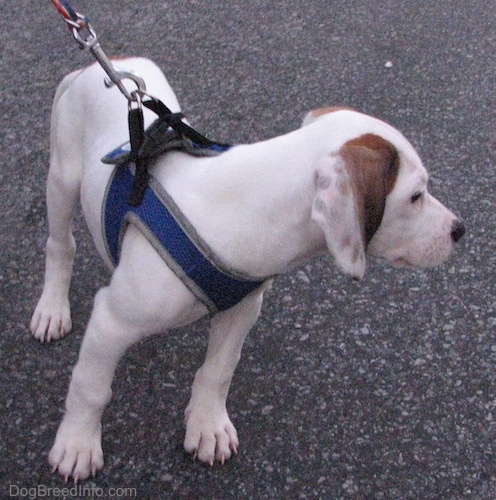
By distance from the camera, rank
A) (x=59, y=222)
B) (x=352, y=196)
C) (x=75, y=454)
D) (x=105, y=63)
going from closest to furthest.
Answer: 1. (x=352, y=196)
2. (x=105, y=63)
3. (x=75, y=454)
4. (x=59, y=222)

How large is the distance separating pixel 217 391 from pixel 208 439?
153 millimetres

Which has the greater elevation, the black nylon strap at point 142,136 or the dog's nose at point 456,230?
→ the black nylon strap at point 142,136

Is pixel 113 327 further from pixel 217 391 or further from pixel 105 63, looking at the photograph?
pixel 105 63

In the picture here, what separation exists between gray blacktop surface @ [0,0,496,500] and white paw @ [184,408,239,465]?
0.04m

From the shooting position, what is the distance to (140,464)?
8.72 feet

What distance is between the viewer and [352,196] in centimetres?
187

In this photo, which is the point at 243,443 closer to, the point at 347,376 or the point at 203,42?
the point at 347,376

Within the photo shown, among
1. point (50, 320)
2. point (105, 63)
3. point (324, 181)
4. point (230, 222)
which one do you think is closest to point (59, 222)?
point (50, 320)

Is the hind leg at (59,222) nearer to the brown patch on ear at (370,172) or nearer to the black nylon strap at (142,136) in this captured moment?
the black nylon strap at (142,136)

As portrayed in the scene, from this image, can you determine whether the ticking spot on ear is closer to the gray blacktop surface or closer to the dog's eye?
the dog's eye

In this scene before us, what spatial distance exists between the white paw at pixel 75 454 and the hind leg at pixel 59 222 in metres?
0.54

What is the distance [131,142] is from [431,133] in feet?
8.13

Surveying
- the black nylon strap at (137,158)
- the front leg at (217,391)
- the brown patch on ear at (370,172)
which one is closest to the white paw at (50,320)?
the front leg at (217,391)

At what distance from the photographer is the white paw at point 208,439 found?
8.73 feet
